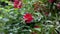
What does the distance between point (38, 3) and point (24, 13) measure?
0.16m

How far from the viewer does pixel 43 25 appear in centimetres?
160

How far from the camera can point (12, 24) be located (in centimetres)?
170

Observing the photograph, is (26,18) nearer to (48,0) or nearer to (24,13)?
(24,13)

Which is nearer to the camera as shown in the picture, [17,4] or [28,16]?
[28,16]

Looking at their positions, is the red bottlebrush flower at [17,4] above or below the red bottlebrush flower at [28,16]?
above

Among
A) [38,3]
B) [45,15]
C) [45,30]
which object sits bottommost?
[45,30]

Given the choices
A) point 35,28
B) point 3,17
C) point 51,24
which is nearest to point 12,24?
point 3,17

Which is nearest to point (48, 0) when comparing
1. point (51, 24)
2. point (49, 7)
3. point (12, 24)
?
point (49, 7)

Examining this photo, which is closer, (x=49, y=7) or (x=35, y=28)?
(x=35, y=28)

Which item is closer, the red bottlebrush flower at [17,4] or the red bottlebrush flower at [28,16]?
the red bottlebrush flower at [28,16]

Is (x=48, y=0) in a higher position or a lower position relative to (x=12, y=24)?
higher

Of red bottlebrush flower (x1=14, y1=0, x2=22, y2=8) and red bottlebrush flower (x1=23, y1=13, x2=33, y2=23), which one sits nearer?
red bottlebrush flower (x1=23, y1=13, x2=33, y2=23)

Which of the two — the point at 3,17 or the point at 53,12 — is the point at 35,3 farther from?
the point at 3,17

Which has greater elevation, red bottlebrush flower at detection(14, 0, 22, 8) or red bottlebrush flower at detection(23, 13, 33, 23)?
red bottlebrush flower at detection(14, 0, 22, 8)
